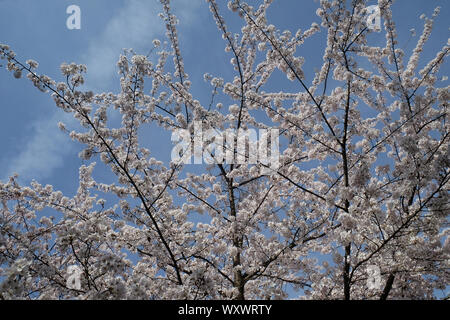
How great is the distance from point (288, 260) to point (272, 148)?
2.78 meters

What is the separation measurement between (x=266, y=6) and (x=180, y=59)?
295 cm

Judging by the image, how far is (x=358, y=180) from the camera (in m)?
5.58

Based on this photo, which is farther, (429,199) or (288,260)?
(288,260)

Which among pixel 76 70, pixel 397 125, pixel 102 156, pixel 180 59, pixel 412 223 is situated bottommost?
pixel 412 223

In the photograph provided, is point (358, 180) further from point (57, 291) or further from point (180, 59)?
point (180, 59)

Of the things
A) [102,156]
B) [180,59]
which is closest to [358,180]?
[102,156]

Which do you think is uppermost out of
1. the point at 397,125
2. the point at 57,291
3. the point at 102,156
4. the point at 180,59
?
the point at 180,59

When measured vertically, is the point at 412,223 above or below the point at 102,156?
below

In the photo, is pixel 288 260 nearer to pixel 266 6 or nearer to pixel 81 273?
pixel 81 273

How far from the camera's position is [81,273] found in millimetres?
4340
